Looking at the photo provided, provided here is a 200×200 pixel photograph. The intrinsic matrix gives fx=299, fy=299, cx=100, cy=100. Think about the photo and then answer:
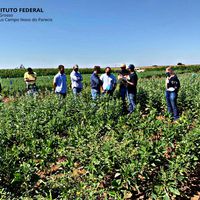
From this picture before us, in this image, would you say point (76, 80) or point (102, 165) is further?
point (76, 80)

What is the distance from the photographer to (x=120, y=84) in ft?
30.8

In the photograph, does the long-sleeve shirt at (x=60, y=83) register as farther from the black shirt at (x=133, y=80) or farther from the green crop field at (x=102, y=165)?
the green crop field at (x=102, y=165)

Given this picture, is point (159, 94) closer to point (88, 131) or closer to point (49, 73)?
point (88, 131)

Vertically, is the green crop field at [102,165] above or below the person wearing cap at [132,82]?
below

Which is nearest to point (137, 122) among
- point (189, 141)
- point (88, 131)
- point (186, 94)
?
point (88, 131)

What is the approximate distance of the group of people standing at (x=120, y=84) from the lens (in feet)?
A: 27.3

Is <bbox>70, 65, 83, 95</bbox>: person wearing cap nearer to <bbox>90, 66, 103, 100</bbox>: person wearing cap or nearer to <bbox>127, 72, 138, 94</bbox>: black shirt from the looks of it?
<bbox>90, 66, 103, 100</bbox>: person wearing cap

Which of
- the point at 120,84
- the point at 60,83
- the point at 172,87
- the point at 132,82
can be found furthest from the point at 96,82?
the point at 172,87

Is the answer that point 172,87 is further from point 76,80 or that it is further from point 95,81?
point 76,80

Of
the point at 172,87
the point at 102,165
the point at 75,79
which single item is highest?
the point at 75,79

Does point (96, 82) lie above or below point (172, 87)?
above

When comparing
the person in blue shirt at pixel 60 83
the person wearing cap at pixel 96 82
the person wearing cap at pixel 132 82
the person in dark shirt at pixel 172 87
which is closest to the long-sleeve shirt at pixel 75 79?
the person in blue shirt at pixel 60 83

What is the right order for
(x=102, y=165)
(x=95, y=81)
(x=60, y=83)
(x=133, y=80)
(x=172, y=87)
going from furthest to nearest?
(x=60, y=83), (x=95, y=81), (x=133, y=80), (x=172, y=87), (x=102, y=165)

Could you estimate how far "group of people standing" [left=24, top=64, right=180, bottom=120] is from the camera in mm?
8329
